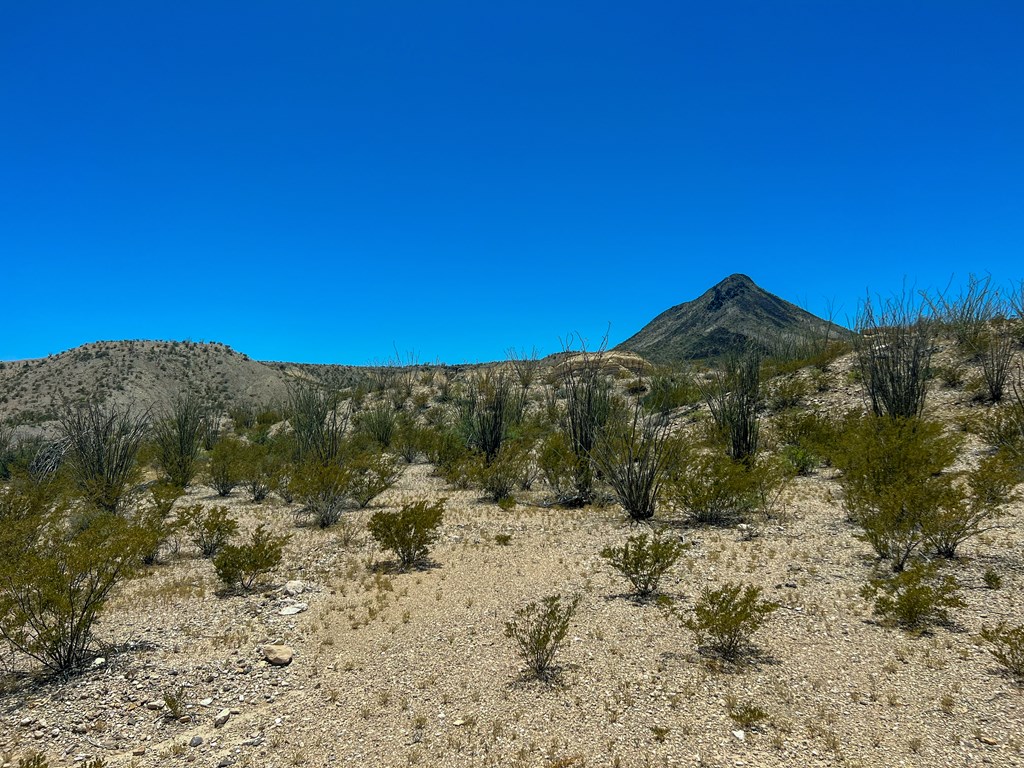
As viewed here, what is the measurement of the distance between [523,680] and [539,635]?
16.9 inches

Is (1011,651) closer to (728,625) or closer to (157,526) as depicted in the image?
(728,625)

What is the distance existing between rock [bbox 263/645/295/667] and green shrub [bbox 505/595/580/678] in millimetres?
2167

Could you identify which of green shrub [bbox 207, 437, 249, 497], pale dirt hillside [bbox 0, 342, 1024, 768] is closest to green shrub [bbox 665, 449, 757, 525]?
pale dirt hillside [bbox 0, 342, 1024, 768]

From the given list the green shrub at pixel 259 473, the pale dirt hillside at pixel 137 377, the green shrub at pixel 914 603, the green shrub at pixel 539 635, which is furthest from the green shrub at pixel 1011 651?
the pale dirt hillside at pixel 137 377

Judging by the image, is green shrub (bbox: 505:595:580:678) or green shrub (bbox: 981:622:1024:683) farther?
green shrub (bbox: 505:595:580:678)

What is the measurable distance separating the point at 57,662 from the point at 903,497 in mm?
9581

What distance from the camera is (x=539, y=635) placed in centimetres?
547

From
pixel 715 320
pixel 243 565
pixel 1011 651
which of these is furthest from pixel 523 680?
pixel 715 320

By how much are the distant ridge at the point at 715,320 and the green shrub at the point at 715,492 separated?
38580 millimetres

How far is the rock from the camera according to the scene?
5.73m

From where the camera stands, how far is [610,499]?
13148mm

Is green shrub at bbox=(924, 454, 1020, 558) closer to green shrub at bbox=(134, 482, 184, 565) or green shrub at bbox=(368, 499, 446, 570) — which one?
green shrub at bbox=(368, 499, 446, 570)

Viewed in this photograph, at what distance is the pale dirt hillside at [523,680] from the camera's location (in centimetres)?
415

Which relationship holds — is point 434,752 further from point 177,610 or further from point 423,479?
point 423,479
